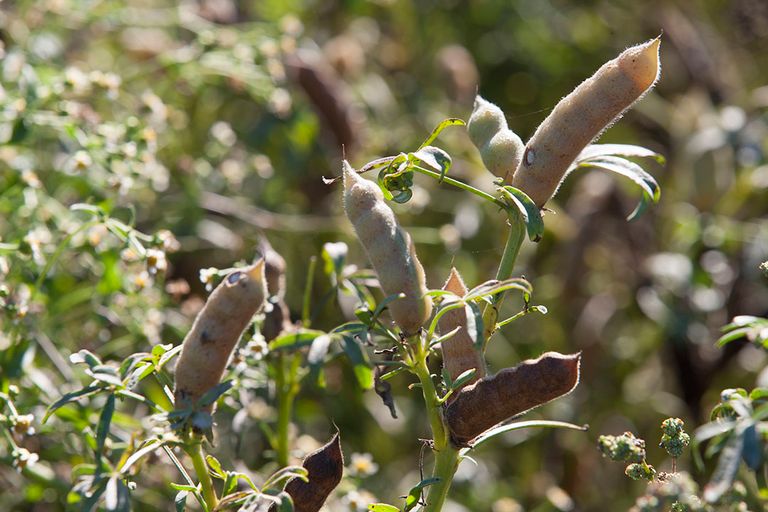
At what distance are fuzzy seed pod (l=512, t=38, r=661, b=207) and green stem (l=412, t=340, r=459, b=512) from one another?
0.67 ft

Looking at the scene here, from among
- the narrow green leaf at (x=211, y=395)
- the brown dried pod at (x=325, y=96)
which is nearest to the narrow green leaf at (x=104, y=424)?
the narrow green leaf at (x=211, y=395)

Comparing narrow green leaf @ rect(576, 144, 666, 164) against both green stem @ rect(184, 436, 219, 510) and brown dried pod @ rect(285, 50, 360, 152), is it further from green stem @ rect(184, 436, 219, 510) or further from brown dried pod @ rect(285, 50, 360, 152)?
brown dried pod @ rect(285, 50, 360, 152)

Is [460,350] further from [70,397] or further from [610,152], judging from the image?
[70,397]

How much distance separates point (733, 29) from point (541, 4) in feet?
1.95

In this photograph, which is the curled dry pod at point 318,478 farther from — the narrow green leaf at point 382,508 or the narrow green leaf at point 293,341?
the narrow green leaf at point 293,341

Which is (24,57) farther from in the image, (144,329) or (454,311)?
(454,311)

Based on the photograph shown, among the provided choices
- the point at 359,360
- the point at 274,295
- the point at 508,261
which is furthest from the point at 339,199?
the point at 508,261

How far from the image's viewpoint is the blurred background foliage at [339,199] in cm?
150

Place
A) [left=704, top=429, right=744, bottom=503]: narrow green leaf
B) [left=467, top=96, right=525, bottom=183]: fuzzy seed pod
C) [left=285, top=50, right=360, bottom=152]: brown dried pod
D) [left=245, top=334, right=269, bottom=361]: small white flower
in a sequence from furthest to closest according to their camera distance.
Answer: [left=285, top=50, right=360, bottom=152]: brown dried pod
[left=245, top=334, right=269, bottom=361]: small white flower
[left=467, top=96, right=525, bottom=183]: fuzzy seed pod
[left=704, top=429, right=744, bottom=503]: narrow green leaf

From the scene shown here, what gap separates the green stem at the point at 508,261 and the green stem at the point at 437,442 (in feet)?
0.23

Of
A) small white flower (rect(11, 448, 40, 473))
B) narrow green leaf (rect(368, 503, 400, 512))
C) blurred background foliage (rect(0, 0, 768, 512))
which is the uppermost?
narrow green leaf (rect(368, 503, 400, 512))

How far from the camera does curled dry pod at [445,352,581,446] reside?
2.90ft

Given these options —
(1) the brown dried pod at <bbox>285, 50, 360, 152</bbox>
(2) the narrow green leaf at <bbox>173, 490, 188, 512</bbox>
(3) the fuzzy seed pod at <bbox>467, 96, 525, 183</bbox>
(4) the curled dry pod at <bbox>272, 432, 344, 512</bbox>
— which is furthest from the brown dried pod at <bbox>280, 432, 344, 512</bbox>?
(1) the brown dried pod at <bbox>285, 50, 360, 152</bbox>

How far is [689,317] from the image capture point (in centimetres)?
203
